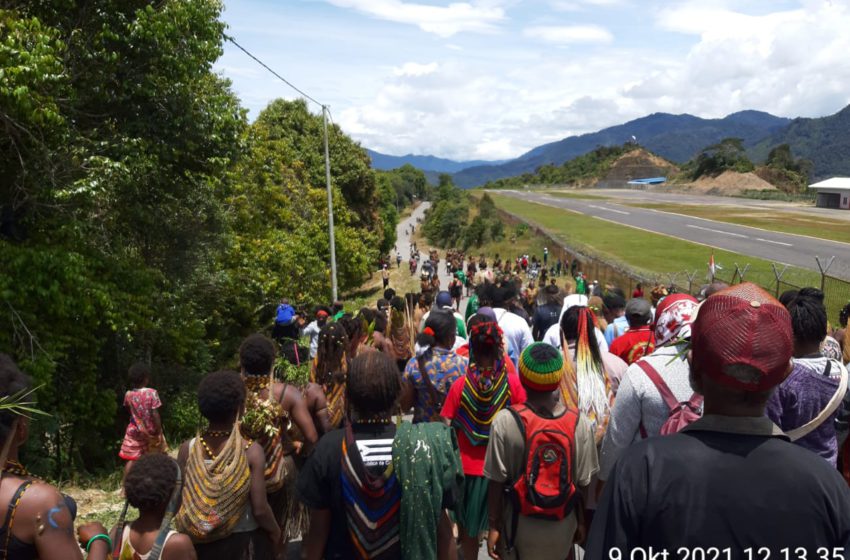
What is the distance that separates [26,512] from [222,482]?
1.12 metres

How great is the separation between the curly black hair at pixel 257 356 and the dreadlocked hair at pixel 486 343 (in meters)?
1.46

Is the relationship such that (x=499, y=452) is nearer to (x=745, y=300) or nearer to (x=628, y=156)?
(x=745, y=300)

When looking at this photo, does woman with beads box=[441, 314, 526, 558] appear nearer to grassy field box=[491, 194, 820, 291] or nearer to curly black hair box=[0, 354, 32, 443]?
curly black hair box=[0, 354, 32, 443]

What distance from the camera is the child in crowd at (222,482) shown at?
11.6 feet

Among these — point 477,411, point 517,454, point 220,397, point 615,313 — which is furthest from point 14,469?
point 615,313

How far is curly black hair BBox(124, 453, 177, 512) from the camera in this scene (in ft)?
9.98

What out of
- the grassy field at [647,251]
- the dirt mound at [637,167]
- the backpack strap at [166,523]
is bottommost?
the grassy field at [647,251]

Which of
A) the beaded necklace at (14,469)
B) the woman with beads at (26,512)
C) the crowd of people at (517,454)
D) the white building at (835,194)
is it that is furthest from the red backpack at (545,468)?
the white building at (835,194)

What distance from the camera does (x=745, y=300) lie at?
1917 millimetres

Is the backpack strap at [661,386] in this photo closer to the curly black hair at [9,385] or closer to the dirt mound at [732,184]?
the curly black hair at [9,385]

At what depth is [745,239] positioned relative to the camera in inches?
1512

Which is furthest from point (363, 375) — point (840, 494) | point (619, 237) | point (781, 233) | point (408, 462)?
point (781, 233)

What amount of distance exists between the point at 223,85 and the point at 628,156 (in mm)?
155611

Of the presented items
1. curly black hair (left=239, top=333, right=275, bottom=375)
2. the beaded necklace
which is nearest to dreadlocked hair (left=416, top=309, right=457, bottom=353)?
curly black hair (left=239, top=333, right=275, bottom=375)
